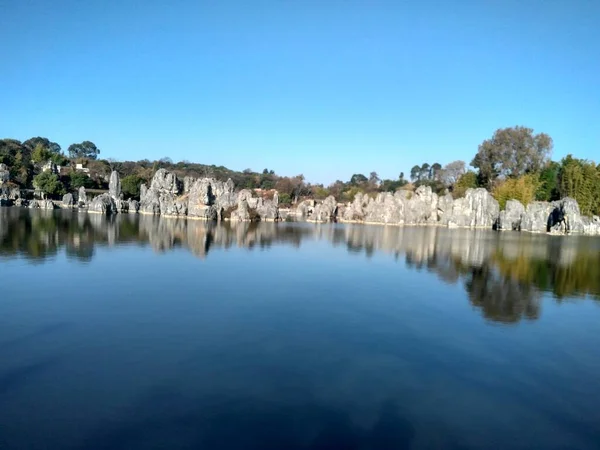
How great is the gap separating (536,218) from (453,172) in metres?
31.2

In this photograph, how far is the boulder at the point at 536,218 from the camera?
52469 mm

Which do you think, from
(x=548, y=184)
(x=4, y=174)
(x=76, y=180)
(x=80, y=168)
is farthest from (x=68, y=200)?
(x=548, y=184)

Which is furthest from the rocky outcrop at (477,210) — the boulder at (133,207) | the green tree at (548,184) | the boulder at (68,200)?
the boulder at (68,200)

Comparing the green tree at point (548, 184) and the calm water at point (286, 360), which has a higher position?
the green tree at point (548, 184)

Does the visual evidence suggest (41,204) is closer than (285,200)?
Yes

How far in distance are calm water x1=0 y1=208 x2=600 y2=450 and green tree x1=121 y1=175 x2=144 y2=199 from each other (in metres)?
54.3

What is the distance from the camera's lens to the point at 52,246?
1995 centimetres

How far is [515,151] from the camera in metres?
61.1

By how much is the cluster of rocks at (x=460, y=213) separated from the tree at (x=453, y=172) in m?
21.4

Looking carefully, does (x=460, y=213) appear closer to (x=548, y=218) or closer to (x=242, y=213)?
(x=548, y=218)

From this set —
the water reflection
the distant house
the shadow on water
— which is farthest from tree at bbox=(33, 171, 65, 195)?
the shadow on water

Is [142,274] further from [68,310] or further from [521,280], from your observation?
[521,280]

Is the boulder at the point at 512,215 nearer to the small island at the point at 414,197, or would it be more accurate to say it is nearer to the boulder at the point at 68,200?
the small island at the point at 414,197

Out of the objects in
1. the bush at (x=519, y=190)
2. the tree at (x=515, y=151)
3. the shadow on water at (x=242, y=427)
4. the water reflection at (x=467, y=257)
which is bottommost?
the shadow on water at (x=242, y=427)
